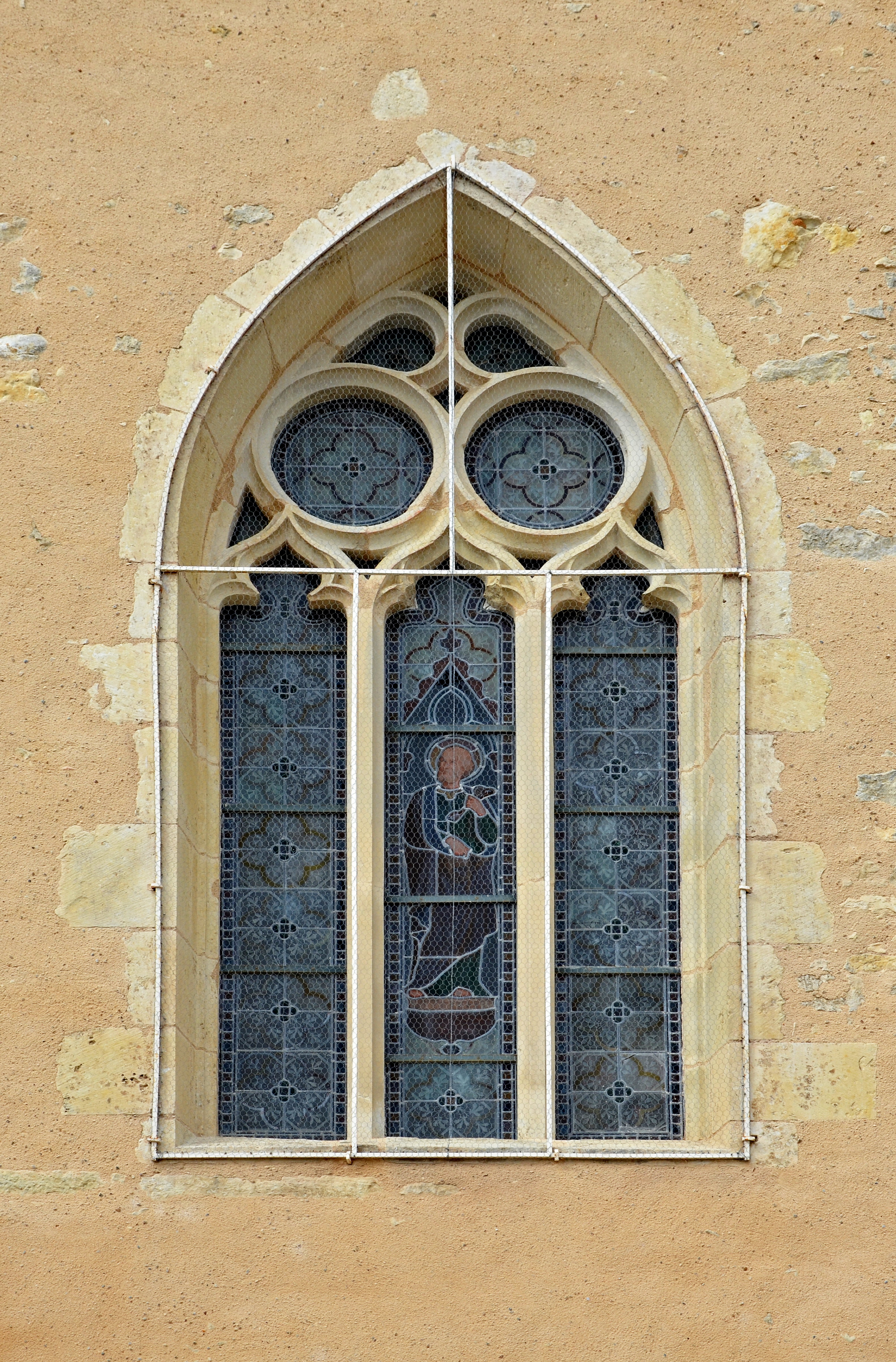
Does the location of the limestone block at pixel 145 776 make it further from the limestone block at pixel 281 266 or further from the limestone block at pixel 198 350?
the limestone block at pixel 281 266

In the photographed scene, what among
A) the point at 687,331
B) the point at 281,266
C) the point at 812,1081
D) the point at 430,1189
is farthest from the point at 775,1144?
the point at 281,266

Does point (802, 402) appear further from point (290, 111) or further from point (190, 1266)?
point (190, 1266)

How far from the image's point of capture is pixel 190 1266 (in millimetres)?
5719

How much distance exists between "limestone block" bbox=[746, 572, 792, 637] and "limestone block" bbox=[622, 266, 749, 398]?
0.58 meters

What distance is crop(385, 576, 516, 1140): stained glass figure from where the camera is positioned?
6199 millimetres

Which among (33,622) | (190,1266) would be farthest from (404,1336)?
(33,622)

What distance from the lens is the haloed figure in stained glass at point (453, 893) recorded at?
6238 millimetres

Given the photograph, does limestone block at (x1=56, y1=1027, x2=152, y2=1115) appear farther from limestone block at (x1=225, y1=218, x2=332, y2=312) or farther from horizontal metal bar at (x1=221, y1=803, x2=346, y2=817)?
limestone block at (x1=225, y1=218, x2=332, y2=312)

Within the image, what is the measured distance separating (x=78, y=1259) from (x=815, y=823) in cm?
232

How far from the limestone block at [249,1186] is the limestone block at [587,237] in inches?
107

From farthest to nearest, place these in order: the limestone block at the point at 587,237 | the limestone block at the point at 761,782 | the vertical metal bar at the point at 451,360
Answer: the limestone block at the point at 587,237
the vertical metal bar at the point at 451,360
the limestone block at the point at 761,782

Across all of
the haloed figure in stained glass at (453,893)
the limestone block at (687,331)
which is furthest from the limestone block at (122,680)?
the limestone block at (687,331)

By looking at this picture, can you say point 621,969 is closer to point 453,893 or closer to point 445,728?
point 453,893

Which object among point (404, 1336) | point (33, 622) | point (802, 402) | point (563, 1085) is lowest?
point (404, 1336)
